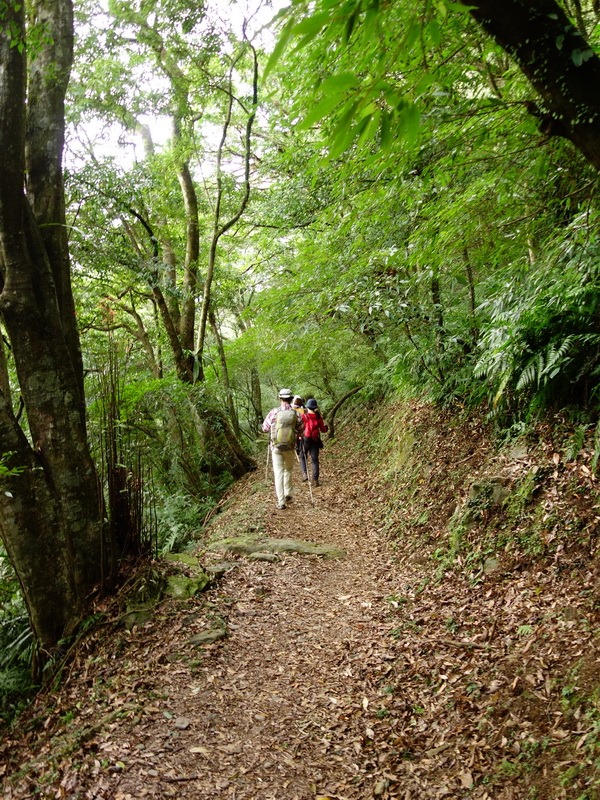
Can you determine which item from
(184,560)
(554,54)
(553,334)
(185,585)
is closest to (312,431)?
(184,560)

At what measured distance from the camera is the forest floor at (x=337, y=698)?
306 centimetres

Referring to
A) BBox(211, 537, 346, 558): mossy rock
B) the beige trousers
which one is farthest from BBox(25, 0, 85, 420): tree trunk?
the beige trousers

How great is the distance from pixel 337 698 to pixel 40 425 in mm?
3826

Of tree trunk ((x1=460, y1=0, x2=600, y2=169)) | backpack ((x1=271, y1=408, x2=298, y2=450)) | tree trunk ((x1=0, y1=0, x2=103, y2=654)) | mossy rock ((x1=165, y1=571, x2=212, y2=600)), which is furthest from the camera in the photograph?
backpack ((x1=271, y1=408, x2=298, y2=450))

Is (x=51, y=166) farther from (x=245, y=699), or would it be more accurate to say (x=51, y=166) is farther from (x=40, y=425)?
(x=245, y=699)

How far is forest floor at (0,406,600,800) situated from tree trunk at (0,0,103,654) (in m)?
0.62

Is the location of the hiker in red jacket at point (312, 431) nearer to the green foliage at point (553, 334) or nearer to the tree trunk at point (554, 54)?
the green foliage at point (553, 334)

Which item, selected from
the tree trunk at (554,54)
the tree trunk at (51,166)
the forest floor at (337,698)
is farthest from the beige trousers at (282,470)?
the tree trunk at (554,54)

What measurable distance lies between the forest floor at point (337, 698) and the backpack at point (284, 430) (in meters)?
3.30

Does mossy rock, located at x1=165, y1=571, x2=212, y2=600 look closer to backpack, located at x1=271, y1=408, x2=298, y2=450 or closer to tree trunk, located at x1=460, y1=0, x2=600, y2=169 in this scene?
backpack, located at x1=271, y1=408, x2=298, y2=450

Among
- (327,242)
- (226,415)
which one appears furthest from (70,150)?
(226,415)

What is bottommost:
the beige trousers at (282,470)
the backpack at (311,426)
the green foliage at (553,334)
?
the beige trousers at (282,470)

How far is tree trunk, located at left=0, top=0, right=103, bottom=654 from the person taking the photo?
4.85 m

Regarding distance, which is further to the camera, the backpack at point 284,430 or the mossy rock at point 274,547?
the backpack at point 284,430
